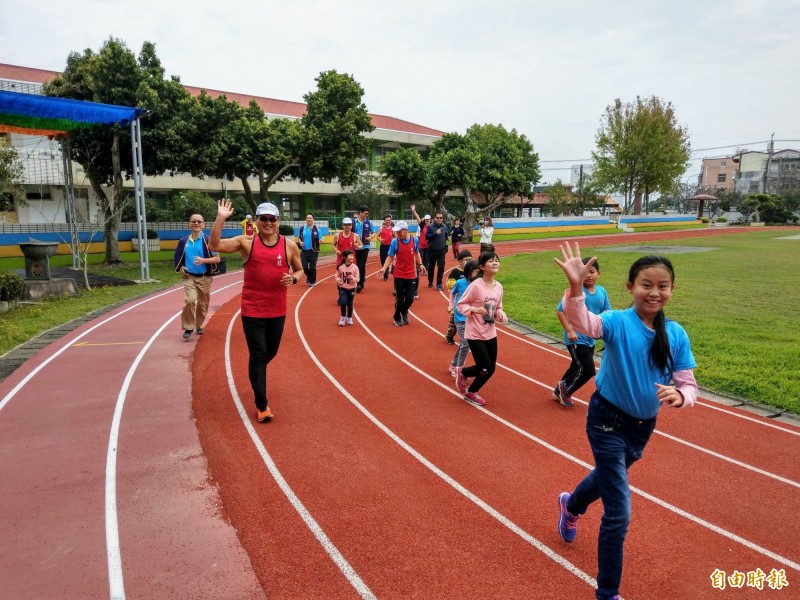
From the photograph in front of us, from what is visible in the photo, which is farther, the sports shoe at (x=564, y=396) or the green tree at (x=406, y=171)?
the green tree at (x=406, y=171)

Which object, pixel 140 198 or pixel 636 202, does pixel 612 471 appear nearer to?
pixel 140 198

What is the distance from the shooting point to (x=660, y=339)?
2.72 metres

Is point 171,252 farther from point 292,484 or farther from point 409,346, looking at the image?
point 292,484

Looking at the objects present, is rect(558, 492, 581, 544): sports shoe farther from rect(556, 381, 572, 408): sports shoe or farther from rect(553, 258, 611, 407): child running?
rect(556, 381, 572, 408): sports shoe

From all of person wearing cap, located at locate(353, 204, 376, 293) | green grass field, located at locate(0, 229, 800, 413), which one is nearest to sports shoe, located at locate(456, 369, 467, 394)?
green grass field, located at locate(0, 229, 800, 413)

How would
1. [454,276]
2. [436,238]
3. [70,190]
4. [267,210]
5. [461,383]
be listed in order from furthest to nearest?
[70,190], [436,238], [454,276], [461,383], [267,210]

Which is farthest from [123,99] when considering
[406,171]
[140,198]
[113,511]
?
[113,511]

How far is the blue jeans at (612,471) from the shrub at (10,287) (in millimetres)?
12674

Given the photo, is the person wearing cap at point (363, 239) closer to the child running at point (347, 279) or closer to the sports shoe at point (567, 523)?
the child running at point (347, 279)

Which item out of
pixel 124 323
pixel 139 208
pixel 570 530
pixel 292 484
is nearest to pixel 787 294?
pixel 570 530

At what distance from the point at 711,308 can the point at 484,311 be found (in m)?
8.04

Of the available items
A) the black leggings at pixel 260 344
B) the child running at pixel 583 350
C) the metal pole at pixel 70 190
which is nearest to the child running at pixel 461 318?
the child running at pixel 583 350

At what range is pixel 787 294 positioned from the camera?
12.8 meters

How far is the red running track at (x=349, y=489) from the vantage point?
10.3 feet
